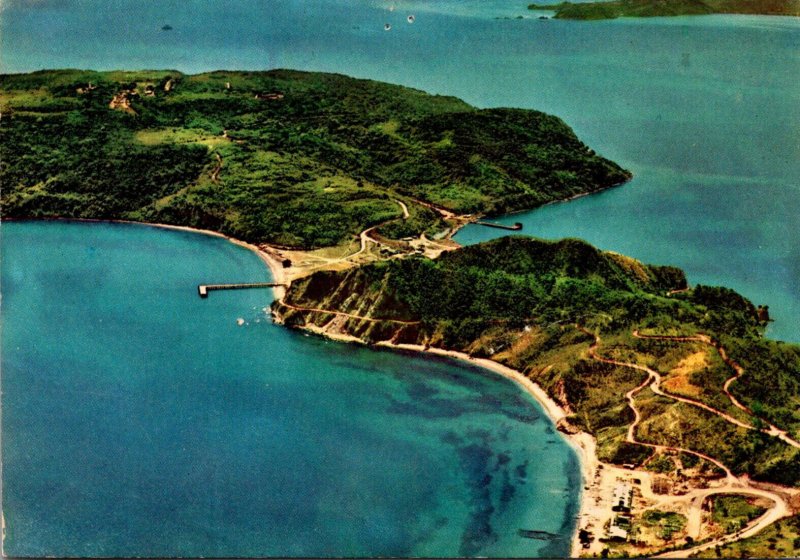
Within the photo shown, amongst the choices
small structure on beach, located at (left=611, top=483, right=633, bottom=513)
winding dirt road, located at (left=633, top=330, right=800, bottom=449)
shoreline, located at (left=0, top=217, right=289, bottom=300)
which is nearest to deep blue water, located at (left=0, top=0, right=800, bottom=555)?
shoreline, located at (left=0, top=217, right=289, bottom=300)

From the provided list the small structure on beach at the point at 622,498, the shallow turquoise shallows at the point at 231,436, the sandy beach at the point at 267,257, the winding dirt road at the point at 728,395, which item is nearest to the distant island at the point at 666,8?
the winding dirt road at the point at 728,395

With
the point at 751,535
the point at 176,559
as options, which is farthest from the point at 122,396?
the point at 751,535

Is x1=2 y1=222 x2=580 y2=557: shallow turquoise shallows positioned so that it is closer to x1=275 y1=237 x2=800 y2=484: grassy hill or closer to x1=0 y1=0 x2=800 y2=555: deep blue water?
x1=0 y1=0 x2=800 y2=555: deep blue water

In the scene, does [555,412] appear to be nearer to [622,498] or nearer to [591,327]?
[591,327]

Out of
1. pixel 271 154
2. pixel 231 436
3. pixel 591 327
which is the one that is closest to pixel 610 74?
pixel 591 327

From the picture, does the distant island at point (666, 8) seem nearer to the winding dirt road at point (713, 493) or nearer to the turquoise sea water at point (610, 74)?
the turquoise sea water at point (610, 74)
